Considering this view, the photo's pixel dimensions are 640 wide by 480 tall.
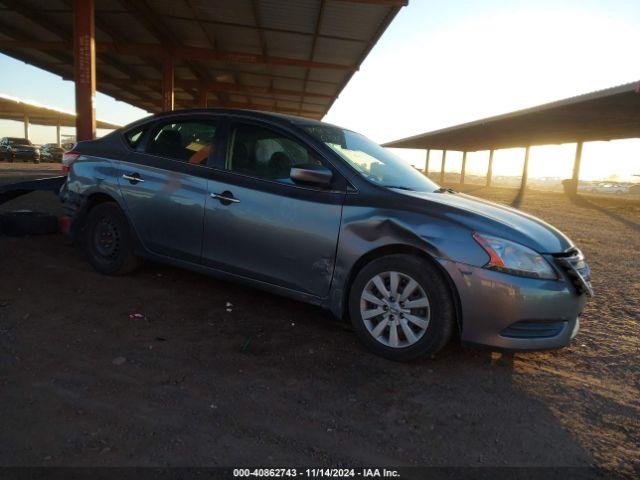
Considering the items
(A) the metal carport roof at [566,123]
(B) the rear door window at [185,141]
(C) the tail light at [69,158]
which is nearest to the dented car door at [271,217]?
(B) the rear door window at [185,141]

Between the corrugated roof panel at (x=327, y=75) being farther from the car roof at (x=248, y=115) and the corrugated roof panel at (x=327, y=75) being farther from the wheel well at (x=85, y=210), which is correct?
the wheel well at (x=85, y=210)

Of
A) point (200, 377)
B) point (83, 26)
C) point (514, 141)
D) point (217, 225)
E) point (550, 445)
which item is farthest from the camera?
point (514, 141)

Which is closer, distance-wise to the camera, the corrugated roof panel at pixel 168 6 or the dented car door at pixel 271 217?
the dented car door at pixel 271 217

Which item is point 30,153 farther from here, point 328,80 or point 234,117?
point 234,117

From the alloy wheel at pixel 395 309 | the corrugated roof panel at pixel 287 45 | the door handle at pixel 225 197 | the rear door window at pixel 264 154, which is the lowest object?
the alloy wheel at pixel 395 309

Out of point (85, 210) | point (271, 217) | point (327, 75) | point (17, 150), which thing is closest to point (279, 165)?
point (271, 217)

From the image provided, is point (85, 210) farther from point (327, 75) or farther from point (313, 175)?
point (327, 75)

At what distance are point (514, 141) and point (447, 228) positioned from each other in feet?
104

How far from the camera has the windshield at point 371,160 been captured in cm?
364

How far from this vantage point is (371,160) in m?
3.99

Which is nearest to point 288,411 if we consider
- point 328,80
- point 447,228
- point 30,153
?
point 447,228

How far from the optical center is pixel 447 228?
2.99m

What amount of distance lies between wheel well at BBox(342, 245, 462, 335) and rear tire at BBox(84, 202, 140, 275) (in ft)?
7.64

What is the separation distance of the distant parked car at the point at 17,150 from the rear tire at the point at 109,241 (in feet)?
106
